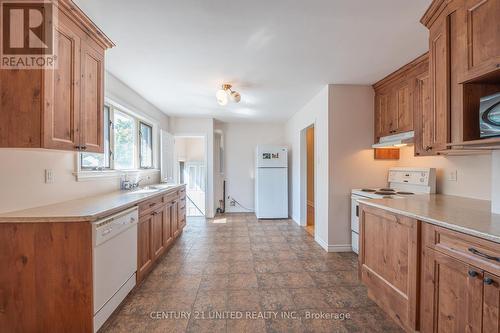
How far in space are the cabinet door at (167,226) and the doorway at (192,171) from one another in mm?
2571

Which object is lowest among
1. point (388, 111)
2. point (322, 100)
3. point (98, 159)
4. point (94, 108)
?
point (98, 159)

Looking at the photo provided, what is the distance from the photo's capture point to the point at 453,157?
2.53 meters

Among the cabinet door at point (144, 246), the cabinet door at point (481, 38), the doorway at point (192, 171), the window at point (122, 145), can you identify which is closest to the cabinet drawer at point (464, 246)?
the cabinet door at point (481, 38)

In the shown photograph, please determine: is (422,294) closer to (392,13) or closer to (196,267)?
(392,13)

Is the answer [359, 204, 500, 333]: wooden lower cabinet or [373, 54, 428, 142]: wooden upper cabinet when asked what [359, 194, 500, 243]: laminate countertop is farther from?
[373, 54, 428, 142]: wooden upper cabinet

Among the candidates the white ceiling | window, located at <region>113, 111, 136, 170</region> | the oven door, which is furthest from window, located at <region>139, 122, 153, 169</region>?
the oven door

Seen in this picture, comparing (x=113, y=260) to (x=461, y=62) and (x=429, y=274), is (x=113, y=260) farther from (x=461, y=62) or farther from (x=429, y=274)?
(x=461, y=62)

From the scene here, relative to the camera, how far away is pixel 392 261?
1791 mm

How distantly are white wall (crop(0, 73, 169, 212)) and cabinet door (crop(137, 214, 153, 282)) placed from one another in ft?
2.26

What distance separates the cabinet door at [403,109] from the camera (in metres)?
2.79

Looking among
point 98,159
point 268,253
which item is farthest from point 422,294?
point 98,159

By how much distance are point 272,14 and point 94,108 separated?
1.71 m

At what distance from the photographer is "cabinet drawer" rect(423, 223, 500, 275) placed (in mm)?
1097

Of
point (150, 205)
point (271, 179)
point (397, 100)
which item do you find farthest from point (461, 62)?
point (271, 179)
